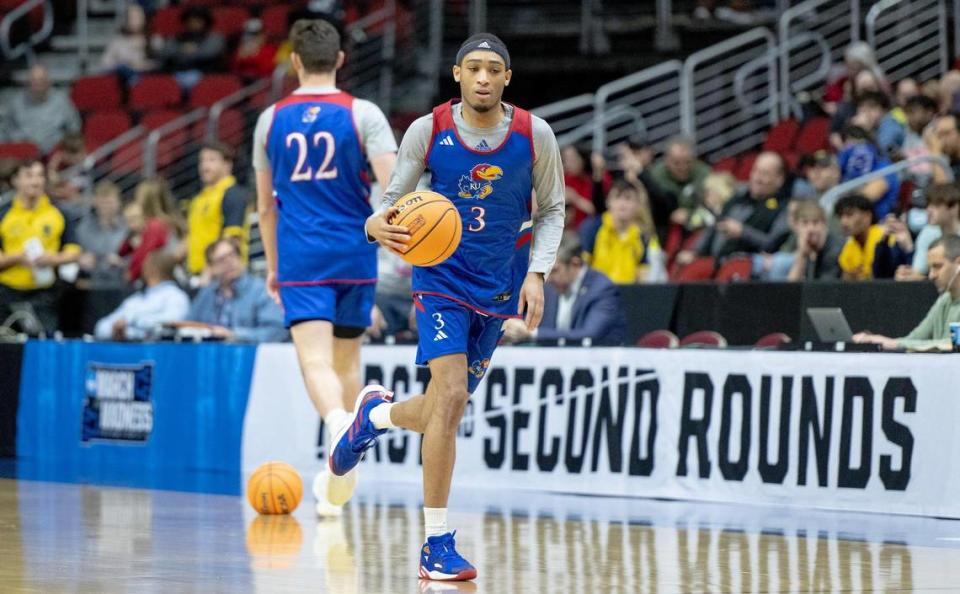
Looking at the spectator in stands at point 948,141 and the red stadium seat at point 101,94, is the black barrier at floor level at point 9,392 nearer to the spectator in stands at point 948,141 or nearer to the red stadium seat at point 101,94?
the spectator in stands at point 948,141

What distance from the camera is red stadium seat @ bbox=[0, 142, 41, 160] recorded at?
2027cm

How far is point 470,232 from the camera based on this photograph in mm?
6586

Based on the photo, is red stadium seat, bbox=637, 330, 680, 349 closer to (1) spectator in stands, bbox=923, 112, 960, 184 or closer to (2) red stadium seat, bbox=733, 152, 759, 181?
(1) spectator in stands, bbox=923, 112, 960, 184

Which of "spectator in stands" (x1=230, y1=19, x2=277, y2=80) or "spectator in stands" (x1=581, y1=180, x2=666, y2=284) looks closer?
"spectator in stands" (x1=581, y1=180, x2=666, y2=284)

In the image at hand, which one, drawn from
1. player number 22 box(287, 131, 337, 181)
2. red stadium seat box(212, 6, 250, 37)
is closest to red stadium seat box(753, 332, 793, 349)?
player number 22 box(287, 131, 337, 181)

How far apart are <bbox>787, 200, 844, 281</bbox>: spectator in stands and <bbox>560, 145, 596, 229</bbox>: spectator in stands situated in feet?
12.2

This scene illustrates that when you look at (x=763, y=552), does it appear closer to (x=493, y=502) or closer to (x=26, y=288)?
(x=493, y=502)

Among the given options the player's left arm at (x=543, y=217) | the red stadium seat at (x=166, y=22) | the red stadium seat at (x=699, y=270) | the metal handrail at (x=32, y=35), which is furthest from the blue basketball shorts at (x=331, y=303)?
the metal handrail at (x=32, y=35)

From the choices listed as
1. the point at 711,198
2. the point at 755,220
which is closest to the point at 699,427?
the point at 755,220

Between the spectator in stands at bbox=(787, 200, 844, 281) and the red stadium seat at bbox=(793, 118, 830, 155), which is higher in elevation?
the red stadium seat at bbox=(793, 118, 830, 155)

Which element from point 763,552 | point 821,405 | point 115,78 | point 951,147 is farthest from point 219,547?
point 115,78

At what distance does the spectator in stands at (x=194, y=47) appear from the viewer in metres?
21.3

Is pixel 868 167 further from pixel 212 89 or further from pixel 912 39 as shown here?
pixel 212 89

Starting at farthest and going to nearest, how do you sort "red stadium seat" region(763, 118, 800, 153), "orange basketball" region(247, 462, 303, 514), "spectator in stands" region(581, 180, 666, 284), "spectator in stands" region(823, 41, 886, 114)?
1. "red stadium seat" region(763, 118, 800, 153)
2. "spectator in stands" region(823, 41, 886, 114)
3. "spectator in stands" region(581, 180, 666, 284)
4. "orange basketball" region(247, 462, 303, 514)
